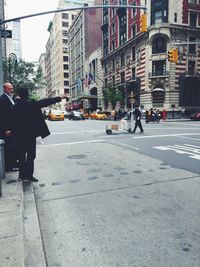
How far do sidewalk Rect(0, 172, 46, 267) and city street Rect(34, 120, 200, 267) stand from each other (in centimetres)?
14

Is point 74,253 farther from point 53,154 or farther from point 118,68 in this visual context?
point 118,68

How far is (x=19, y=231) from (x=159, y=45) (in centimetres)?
4138

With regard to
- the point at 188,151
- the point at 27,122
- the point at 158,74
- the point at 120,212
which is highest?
the point at 158,74

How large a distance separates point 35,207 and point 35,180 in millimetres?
1643

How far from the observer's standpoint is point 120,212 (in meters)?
3.90

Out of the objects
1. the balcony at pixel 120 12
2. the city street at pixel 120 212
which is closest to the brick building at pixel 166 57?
the balcony at pixel 120 12

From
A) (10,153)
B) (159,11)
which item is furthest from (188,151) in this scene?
(159,11)

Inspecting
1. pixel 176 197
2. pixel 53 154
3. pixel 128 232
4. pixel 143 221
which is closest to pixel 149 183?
pixel 176 197

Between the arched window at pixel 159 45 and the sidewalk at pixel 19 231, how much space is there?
3961 centimetres

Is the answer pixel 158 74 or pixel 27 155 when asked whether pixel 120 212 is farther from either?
pixel 158 74

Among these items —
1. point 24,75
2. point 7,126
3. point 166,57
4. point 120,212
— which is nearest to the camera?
point 120,212

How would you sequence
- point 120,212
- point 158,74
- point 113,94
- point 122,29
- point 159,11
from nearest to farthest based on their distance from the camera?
1. point 120,212
2. point 159,11
3. point 158,74
4. point 113,94
5. point 122,29

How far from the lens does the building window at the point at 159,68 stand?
3991cm

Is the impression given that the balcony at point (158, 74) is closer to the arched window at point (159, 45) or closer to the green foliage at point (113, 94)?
the arched window at point (159, 45)
